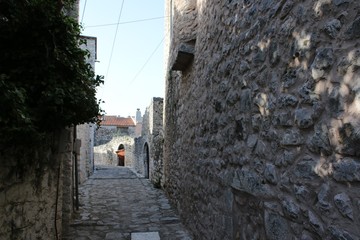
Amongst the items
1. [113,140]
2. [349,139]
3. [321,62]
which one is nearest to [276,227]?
[349,139]

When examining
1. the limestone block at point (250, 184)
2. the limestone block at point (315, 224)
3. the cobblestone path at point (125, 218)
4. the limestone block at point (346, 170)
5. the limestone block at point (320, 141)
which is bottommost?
the cobblestone path at point (125, 218)

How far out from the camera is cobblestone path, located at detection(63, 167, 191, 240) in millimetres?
4769

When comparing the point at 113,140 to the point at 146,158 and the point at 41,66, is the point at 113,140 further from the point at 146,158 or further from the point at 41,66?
the point at 41,66

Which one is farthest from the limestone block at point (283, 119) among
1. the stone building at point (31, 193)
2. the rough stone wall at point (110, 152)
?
the rough stone wall at point (110, 152)

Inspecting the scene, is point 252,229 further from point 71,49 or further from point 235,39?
point 71,49

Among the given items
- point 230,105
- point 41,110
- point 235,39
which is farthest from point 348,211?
point 41,110

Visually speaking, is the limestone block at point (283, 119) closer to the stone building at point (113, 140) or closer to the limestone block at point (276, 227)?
the limestone block at point (276, 227)

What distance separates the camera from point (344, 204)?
1438 millimetres

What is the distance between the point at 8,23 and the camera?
2.51 metres

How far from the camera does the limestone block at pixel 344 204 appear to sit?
4.61 feet

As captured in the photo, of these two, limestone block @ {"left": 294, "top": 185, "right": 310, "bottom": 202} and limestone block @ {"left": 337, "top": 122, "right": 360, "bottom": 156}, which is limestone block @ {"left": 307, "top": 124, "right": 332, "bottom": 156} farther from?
limestone block @ {"left": 294, "top": 185, "right": 310, "bottom": 202}

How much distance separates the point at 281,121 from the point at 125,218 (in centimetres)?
447

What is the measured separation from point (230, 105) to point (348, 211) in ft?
5.84

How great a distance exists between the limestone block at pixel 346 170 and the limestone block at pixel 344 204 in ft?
0.24
